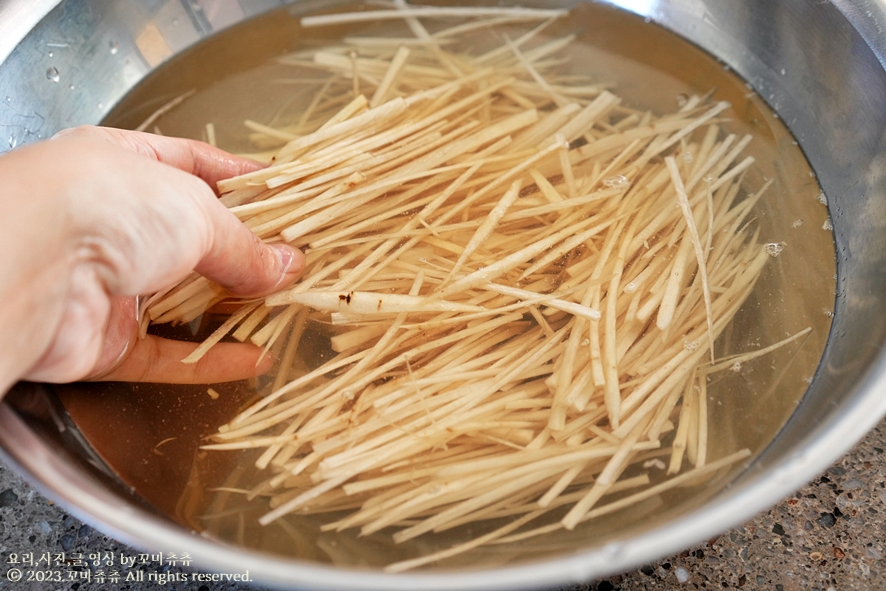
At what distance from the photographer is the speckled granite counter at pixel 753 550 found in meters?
0.91

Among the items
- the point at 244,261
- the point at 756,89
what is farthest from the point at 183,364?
the point at 756,89

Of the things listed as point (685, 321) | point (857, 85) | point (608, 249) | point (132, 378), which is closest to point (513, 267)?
point (608, 249)

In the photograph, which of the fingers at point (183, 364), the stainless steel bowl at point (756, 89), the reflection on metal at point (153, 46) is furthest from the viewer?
the reflection on metal at point (153, 46)

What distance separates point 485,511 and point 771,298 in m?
0.65

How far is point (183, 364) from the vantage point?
3.29 feet

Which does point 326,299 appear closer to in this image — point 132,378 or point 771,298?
point 132,378

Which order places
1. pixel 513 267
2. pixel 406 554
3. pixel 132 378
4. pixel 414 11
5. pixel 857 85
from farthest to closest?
pixel 414 11 → pixel 857 85 → pixel 513 267 → pixel 132 378 → pixel 406 554

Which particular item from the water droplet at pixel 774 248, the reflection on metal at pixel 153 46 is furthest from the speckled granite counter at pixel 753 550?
the reflection on metal at pixel 153 46

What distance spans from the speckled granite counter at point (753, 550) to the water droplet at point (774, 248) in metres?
0.39

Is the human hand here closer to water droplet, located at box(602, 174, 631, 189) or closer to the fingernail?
the fingernail

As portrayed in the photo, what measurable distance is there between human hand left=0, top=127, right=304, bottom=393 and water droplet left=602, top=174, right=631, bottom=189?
689 millimetres

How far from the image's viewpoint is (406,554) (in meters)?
0.84

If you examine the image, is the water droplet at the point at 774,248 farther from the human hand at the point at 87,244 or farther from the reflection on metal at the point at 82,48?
the reflection on metal at the point at 82,48

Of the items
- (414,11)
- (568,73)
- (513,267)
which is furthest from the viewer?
(414,11)
